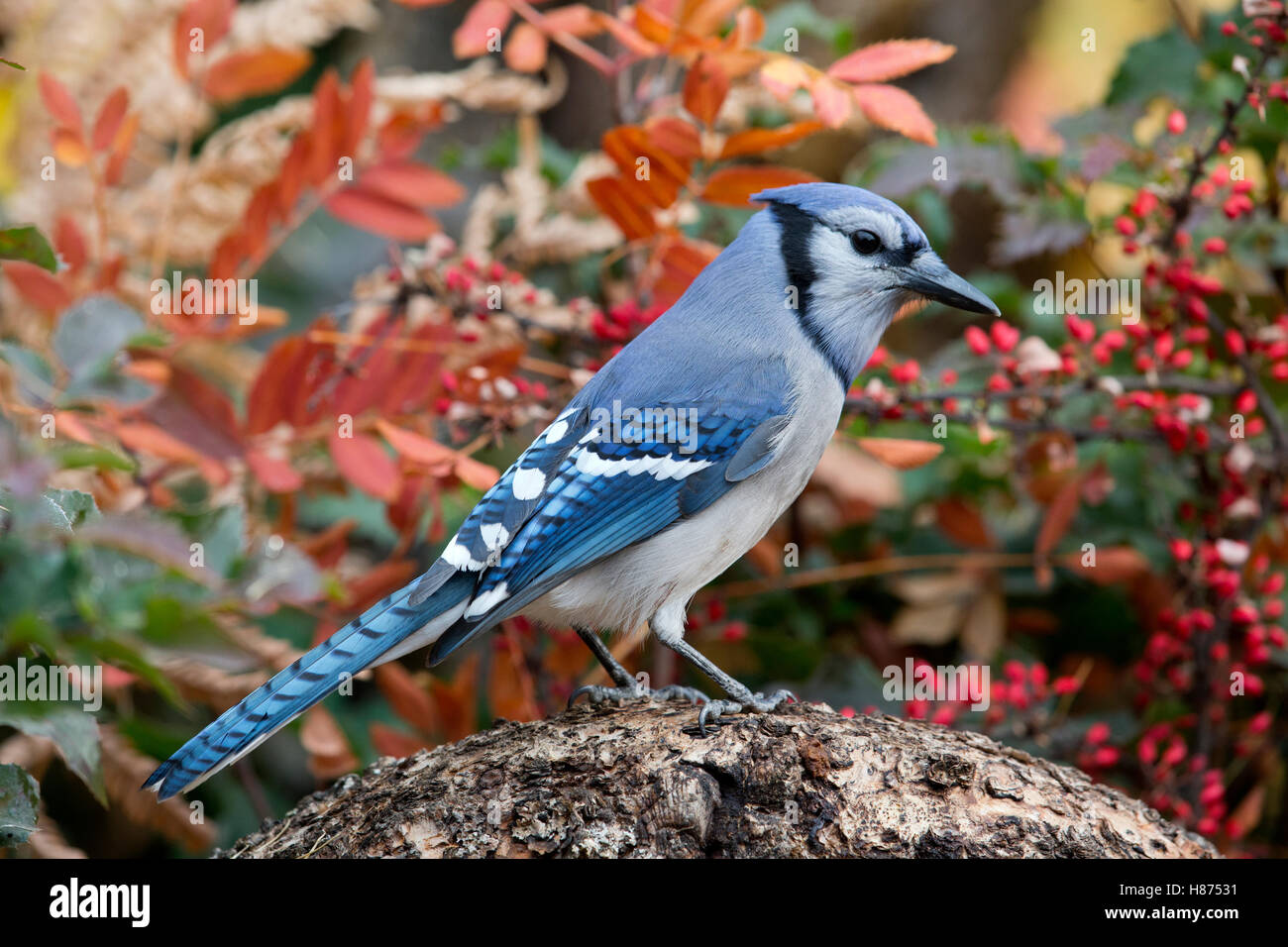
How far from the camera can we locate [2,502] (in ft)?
3.78

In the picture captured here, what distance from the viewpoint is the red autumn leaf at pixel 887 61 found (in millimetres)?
1870

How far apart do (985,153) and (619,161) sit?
72 centimetres

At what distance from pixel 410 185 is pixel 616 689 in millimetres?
989

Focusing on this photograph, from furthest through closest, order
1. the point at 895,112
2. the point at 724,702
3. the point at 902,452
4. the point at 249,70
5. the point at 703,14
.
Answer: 1. the point at 249,70
2. the point at 703,14
3. the point at 902,452
4. the point at 895,112
5. the point at 724,702

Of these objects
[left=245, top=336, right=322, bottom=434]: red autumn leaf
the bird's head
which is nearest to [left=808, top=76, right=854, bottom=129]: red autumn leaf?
the bird's head

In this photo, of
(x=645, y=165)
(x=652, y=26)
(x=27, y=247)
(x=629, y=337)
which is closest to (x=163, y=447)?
(x=27, y=247)

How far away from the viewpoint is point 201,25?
A: 2.20m

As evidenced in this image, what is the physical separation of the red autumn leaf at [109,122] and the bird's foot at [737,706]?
1.36m

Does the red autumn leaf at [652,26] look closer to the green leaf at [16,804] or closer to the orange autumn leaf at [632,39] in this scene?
the orange autumn leaf at [632,39]

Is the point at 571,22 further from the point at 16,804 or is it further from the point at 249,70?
the point at 16,804

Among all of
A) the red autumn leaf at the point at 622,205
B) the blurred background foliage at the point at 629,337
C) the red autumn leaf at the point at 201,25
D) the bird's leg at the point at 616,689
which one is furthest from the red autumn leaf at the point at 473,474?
the red autumn leaf at the point at 201,25
